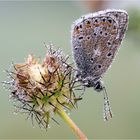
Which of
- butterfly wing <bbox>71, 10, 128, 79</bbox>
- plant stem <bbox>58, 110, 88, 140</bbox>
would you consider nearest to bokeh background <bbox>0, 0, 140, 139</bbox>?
butterfly wing <bbox>71, 10, 128, 79</bbox>

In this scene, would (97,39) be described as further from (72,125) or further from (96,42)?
(72,125)

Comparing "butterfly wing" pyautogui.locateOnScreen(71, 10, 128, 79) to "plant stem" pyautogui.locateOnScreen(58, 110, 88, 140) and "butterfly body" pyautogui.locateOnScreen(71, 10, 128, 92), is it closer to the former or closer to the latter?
"butterfly body" pyautogui.locateOnScreen(71, 10, 128, 92)

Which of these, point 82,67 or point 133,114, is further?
point 133,114

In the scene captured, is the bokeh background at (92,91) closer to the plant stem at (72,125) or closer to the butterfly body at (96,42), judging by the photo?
the butterfly body at (96,42)

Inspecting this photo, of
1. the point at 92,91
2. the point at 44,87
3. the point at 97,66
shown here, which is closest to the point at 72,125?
the point at 44,87

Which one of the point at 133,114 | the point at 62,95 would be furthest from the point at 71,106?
the point at 133,114

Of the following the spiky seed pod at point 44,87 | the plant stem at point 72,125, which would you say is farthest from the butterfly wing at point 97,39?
the plant stem at point 72,125
